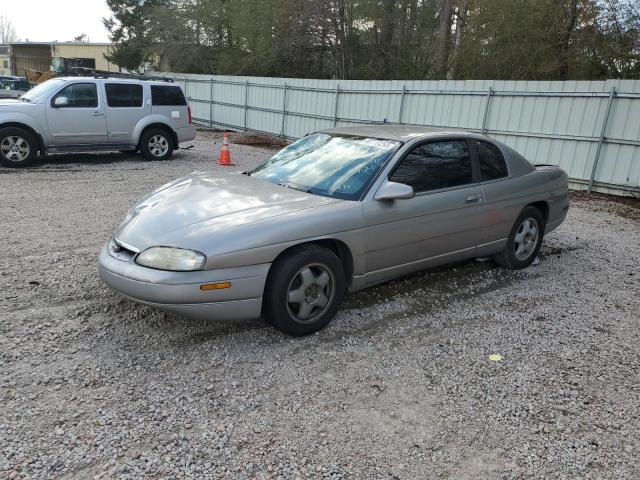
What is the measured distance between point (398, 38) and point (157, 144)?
42.2 feet

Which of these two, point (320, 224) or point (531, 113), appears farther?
point (531, 113)

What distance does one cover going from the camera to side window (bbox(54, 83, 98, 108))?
10.5 meters

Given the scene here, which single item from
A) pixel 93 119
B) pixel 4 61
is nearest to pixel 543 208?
pixel 93 119

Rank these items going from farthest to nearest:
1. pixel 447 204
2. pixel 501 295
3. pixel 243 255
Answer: pixel 501 295
pixel 447 204
pixel 243 255

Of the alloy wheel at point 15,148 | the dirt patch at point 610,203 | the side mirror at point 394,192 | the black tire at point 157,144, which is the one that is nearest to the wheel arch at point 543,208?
the side mirror at point 394,192

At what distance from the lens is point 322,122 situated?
16625mm

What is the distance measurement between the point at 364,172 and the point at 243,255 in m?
1.38

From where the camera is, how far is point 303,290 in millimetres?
3738

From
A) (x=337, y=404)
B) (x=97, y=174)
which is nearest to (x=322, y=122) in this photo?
(x=97, y=174)

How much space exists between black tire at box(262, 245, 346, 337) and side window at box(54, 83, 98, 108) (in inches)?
350

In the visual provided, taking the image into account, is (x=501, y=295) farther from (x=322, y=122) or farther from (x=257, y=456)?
(x=322, y=122)

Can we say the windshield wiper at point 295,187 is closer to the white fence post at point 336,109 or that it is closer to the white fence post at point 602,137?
the white fence post at point 602,137

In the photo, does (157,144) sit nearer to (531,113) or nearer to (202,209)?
(531,113)

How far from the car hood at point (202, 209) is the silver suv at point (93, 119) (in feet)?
24.1
